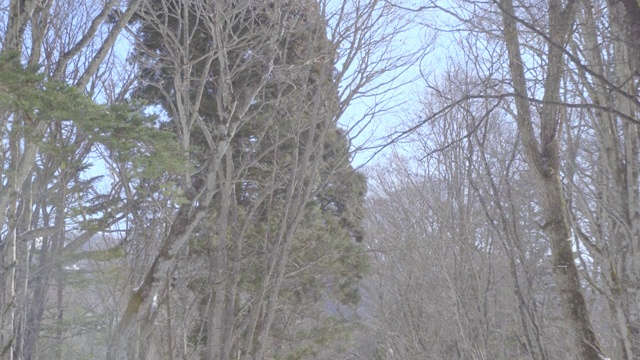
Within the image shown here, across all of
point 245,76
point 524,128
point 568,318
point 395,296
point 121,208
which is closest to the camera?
point 568,318

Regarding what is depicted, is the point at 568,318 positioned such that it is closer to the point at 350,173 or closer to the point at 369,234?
the point at 350,173

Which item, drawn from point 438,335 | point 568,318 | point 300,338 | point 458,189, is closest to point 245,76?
point 458,189

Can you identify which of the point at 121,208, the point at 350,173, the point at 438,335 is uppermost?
the point at 350,173

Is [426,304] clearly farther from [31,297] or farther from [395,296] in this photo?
[31,297]

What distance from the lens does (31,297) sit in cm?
1507

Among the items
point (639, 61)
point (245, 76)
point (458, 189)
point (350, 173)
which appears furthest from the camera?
point (350, 173)

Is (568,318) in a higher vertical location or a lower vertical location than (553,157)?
lower

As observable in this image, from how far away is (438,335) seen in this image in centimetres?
1266

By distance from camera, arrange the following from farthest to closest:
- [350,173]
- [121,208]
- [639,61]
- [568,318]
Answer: [350,173]
[121,208]
[568,318]
[639,61]

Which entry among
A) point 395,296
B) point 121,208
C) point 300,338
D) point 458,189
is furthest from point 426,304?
point 121,208

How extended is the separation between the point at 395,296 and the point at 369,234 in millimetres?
1719

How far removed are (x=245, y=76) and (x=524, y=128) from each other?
674 centimetres

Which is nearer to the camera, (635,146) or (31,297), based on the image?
(635,146)

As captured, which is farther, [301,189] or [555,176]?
[301,189]
